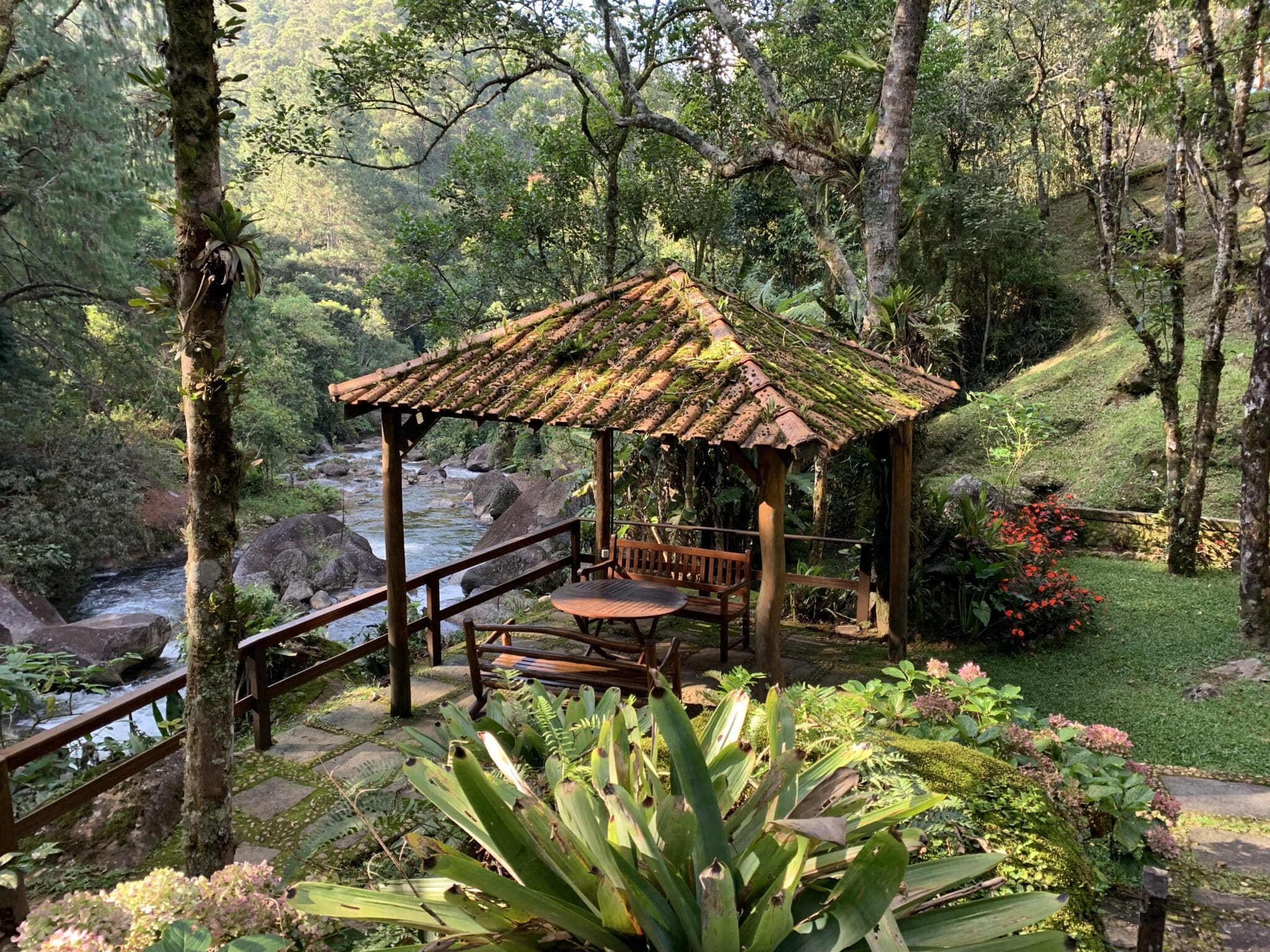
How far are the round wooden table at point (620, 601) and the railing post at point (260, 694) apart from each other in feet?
5.96

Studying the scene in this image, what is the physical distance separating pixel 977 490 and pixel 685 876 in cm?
958

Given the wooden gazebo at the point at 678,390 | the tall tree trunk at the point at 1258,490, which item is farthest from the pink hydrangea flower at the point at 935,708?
the tall tree trunk at the point at 1258,490

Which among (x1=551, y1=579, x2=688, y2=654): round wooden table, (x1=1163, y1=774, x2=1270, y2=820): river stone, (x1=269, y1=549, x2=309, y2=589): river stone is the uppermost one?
(x1=551, y1=579, x2=688, y2=654): round wooden table

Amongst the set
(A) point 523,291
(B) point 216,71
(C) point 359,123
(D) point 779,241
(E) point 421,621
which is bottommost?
(E) point 421,621

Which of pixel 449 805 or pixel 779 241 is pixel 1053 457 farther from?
pixel 449 805

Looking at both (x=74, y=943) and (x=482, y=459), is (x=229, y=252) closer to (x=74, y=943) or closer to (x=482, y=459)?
(x=74, y=943)

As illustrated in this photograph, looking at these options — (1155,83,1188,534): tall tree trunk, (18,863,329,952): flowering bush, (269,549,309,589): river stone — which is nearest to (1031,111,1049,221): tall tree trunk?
(1155,83,1188,534): tall tree trunk

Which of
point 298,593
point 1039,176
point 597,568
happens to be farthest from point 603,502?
point 1039,176

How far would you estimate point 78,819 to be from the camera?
393 cm

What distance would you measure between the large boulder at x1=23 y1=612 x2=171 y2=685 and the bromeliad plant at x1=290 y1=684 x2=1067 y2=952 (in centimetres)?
966

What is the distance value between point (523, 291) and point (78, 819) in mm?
10829

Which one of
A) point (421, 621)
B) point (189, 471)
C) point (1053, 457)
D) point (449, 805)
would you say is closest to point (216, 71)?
point (189, 471)

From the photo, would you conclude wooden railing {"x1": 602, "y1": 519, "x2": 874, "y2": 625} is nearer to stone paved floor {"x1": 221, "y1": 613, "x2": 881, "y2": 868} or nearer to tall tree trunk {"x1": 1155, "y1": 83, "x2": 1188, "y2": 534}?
stone paved floor {"x1": 221, "y1": 613, "x2": 881, "y2": 868}

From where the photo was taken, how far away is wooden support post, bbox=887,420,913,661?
6.03 meters
